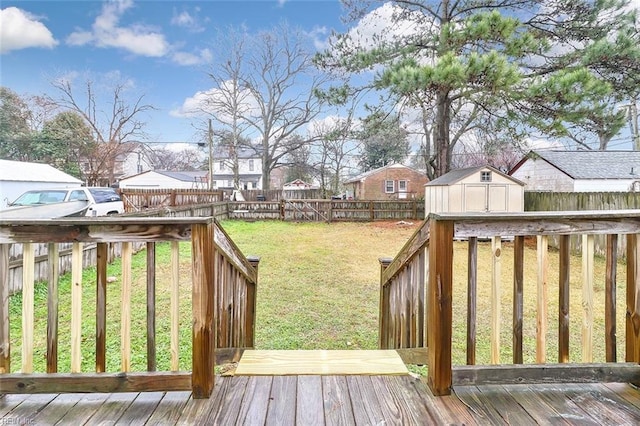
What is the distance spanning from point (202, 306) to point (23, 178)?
1389 cm

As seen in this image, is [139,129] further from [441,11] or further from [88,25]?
[441,11]

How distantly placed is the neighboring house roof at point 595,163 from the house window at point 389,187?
1211 cm

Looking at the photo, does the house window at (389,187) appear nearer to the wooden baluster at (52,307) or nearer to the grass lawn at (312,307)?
the grass lawn at (312,307)

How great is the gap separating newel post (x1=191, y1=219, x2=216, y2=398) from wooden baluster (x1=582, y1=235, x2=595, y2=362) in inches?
67.9

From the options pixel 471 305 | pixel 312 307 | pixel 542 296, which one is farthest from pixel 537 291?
pixel 312 307

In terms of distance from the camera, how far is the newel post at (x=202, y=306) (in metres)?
1.44

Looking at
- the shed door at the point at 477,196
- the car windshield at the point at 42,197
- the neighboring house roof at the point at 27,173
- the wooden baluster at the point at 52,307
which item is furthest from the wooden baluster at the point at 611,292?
the neighboring house roof at the point at 27,173

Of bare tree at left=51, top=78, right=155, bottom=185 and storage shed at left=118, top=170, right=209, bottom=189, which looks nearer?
bare tree at left=51, top=78, right=155, bottom=185

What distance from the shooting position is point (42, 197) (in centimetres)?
839

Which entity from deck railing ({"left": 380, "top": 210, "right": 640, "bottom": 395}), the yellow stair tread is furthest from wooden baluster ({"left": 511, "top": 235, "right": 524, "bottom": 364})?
the yellow stair tread

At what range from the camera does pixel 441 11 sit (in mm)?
10898

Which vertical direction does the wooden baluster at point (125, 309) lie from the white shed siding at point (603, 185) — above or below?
below

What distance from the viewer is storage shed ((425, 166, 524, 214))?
32.5 feet

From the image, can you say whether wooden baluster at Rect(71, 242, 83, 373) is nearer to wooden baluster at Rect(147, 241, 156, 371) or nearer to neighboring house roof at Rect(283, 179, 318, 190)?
wooden baluster at Rect(147, 241, 156, 371)
